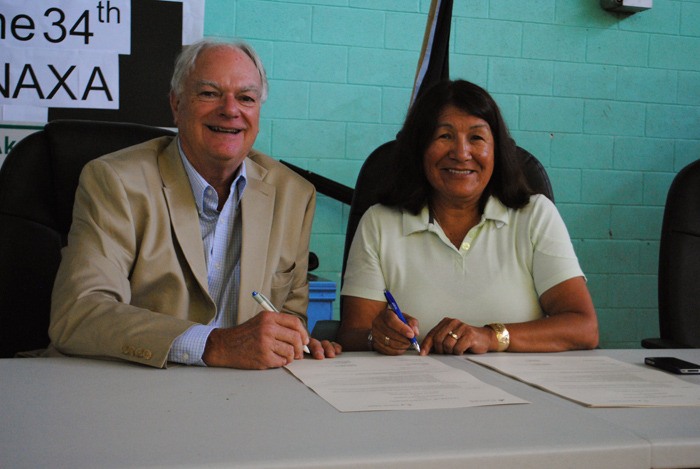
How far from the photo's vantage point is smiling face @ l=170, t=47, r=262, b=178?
5.60ft

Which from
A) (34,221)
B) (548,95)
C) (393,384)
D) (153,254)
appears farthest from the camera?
(548,95)

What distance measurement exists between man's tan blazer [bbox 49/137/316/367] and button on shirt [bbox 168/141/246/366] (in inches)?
1.4

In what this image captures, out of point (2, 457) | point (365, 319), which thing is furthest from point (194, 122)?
point (2, 457)

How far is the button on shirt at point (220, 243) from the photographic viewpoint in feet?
5.50

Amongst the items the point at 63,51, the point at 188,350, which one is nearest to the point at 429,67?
the point at 188,350

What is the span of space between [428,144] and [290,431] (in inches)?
46.7

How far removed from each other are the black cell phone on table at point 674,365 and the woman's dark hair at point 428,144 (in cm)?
62

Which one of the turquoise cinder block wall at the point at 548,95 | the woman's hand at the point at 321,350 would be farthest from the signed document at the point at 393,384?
the turquoise cinder block wall at the point at 548,95

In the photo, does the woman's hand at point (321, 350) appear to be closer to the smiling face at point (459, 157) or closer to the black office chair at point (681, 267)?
the smiling face at point (459, 157)

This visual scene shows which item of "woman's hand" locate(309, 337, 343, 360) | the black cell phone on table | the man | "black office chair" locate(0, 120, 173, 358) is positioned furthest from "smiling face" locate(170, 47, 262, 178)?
the black cell phone on table

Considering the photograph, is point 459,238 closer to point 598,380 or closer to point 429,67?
point 429,67

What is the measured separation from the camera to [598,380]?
115 cm

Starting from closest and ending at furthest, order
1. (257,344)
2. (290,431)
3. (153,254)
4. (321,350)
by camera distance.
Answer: (290,431) < (257,344) < (321,350) < (153,254)

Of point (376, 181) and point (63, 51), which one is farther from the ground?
point (63, 51)
